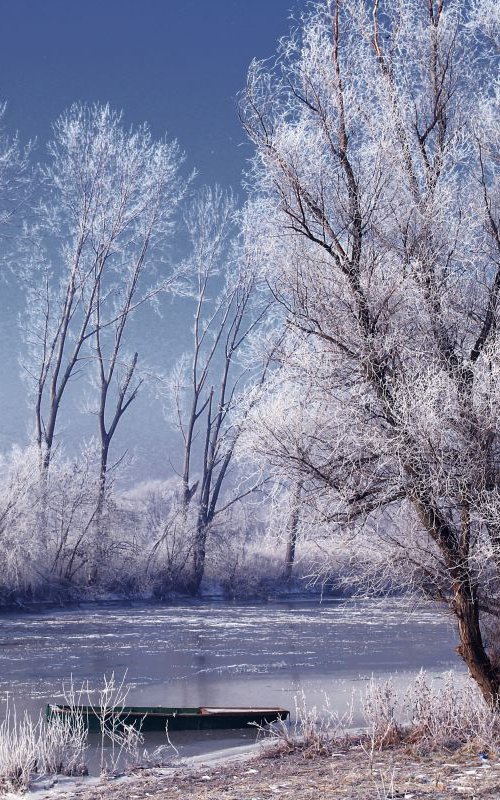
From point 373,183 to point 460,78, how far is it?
1.88m

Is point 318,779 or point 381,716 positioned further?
point 381,716

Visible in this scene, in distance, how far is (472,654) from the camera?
906 centimetres

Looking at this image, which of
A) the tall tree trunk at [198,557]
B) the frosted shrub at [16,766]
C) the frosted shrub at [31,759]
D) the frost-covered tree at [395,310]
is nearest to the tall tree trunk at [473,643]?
the frost-covered tree at [395,310]

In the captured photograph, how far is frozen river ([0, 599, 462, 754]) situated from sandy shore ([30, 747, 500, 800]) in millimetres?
1756

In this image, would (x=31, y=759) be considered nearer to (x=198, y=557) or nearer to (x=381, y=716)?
(x=381, y=716)

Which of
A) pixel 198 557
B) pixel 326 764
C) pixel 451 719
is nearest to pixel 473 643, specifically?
pixel 451 719

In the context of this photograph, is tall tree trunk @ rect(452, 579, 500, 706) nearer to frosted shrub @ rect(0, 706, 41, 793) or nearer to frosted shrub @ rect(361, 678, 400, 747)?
frosted shrub @ rect(361, 678, 400, 747)

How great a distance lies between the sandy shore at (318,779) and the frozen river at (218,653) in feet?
5.76

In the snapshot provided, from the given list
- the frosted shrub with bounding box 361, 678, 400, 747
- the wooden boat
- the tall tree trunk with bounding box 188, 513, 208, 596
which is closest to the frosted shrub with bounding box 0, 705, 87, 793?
the wooden boat

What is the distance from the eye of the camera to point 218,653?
57.6 feet

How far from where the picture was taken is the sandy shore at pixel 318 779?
6480 mm

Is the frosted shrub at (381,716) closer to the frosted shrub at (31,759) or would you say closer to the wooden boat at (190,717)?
the wooden boat at (190,717)

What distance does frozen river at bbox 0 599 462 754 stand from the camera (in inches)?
515

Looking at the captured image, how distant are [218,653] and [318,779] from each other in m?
10.6
